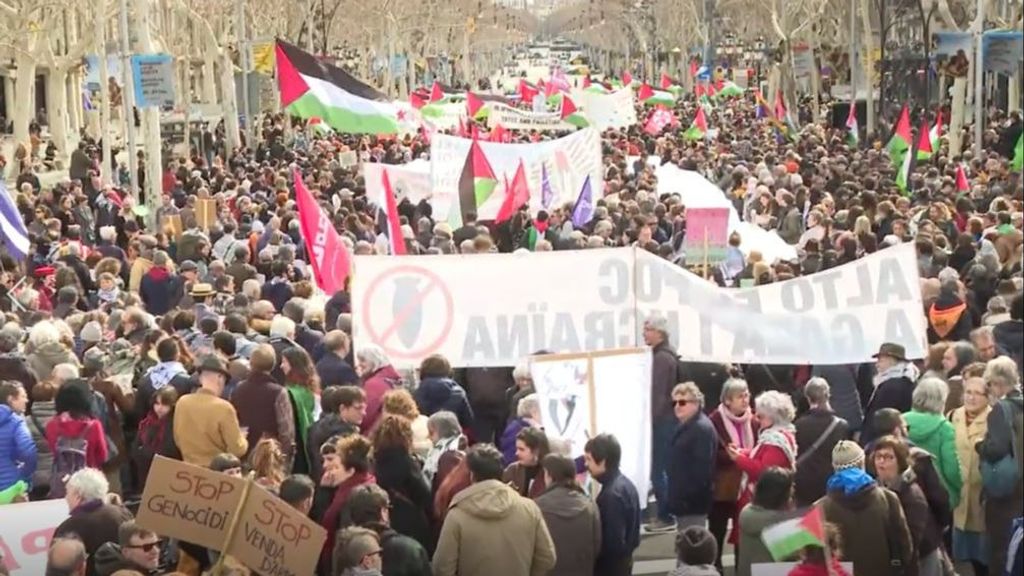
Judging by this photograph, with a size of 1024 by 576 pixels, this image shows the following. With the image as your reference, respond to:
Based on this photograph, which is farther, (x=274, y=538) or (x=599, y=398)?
(x=599, y=398)

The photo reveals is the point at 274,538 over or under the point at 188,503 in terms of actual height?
under

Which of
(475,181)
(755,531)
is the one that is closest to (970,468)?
(755,531)

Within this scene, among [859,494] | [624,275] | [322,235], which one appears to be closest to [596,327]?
Answer: [624,275]

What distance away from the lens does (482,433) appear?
A: 412 inches

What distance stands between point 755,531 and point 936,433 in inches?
56.5

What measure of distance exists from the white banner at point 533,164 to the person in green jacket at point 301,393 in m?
10.8

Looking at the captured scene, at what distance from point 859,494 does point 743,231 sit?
9.34 metres

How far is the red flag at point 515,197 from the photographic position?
19.7 meters

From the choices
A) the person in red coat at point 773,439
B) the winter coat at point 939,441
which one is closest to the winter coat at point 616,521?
the person in red coat at point 773,439

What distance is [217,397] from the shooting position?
894 centimetres

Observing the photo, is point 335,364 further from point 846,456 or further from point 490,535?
point 846,456

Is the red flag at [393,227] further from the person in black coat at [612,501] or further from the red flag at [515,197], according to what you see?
the person in black coat at [612,501]

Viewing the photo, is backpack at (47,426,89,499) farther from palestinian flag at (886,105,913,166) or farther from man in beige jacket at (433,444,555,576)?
palestinian flag at (886,105,913,166)

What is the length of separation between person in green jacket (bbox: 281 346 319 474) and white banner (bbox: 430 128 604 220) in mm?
10772
